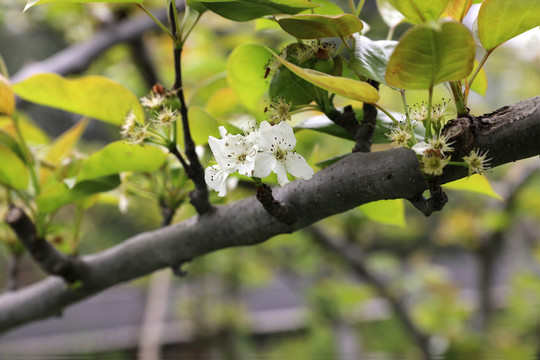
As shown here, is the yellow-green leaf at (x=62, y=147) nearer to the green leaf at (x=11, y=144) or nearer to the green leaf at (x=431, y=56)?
the green leaf at (x=11, y=144)

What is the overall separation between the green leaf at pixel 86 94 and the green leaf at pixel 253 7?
7.7 inches

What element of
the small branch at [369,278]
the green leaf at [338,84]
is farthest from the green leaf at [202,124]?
the small branch at [369,278]

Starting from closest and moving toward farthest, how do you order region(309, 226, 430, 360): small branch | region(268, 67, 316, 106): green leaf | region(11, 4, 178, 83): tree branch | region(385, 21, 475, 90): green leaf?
region(385, 21, 475, 90): green leaf
region(268, 67, 316, 106): green leaf
region(11, 4, 178, 83): tree branch
region(309, 226, 430, 360): small branch

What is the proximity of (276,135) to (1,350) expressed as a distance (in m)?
3.81

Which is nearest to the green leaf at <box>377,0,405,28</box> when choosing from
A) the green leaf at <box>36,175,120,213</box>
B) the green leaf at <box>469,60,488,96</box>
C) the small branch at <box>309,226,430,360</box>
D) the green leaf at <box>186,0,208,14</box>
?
the green leaf at <box>469,60,488,96</box>

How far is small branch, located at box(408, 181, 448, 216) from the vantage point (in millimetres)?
297

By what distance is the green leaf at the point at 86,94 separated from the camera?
494 mm

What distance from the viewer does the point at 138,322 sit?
397 cm

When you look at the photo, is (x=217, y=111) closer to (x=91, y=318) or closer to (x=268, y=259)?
(x=268, y=259)

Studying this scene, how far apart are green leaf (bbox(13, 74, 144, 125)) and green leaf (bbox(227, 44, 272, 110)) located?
4.3 inches

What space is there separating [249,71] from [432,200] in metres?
0.23

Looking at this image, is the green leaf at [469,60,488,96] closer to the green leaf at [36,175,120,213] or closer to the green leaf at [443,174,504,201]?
the green leaf at [443,174,504,201]

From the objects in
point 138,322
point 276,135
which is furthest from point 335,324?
point 138,322

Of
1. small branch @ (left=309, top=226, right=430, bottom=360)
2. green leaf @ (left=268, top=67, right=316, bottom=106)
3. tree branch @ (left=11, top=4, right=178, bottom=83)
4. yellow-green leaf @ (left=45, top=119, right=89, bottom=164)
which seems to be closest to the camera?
green leaf @ (left=268, top=67, right=316, bottom=106)
